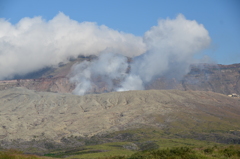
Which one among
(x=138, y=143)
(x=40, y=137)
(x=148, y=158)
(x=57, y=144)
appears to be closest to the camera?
(x=148, y=158)

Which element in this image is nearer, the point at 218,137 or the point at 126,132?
the point at 218,137

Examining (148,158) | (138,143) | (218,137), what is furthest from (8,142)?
(148,158)

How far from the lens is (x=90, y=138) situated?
602ft

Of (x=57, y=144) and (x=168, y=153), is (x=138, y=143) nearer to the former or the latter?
(x=57, y=144)

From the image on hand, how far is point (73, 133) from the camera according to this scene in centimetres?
19412

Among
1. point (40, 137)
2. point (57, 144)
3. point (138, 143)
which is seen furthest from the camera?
point (40, 137)

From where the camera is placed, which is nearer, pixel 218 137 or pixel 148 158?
pixel 148 158

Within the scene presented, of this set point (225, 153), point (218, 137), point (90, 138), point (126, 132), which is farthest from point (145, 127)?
point (225, 153)

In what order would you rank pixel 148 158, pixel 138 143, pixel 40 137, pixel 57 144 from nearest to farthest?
pixel 148 158
pixel 138 143
pixel 57 144
pixel 40 137

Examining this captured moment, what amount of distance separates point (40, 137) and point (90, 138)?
27.6 m

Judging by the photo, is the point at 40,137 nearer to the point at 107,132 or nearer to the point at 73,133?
the point at 73,133

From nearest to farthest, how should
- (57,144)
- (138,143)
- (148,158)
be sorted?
(148,158)
(138,143)
(57,144)

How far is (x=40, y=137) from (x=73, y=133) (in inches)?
695

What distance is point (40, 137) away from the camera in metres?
189
